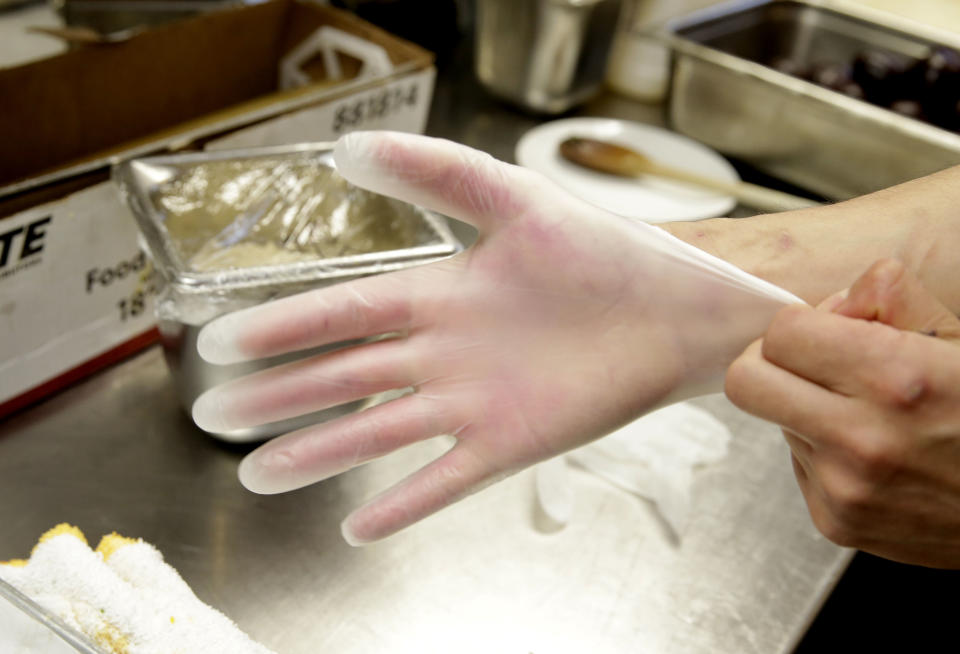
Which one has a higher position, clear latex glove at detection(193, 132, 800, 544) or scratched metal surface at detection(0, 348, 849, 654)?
clear latex glove at detection(193, 132, 800, 544)

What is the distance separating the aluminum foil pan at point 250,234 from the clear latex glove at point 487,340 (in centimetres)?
14

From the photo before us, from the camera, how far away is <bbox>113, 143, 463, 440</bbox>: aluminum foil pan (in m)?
0.67

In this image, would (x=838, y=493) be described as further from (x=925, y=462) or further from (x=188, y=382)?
(x=188, y=382)

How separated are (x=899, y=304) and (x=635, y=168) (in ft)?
2.64

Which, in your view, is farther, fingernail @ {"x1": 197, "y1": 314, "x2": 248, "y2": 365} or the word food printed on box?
the word food printed on box

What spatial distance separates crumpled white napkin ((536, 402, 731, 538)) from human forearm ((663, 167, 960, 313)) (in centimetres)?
24

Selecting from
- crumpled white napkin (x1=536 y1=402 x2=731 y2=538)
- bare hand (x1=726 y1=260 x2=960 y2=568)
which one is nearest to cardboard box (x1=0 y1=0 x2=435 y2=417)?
crumpled white napkin (x1=536 y1=402 x2=731 y2=538)

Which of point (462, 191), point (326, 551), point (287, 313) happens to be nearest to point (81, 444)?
point (326, 551)

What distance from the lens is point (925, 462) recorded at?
45 centimetres

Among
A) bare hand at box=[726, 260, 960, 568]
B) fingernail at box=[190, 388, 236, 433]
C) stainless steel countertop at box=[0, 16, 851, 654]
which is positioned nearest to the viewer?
bare hand at box=[726, 260, 960, 568]

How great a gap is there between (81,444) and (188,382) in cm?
14

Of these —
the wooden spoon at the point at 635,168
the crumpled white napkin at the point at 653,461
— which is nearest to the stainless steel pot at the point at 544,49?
the wooden spoon at the point at 635,168

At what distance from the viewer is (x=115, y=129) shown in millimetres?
983

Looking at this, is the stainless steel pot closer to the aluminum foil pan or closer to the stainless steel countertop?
the aluminum foil pan
